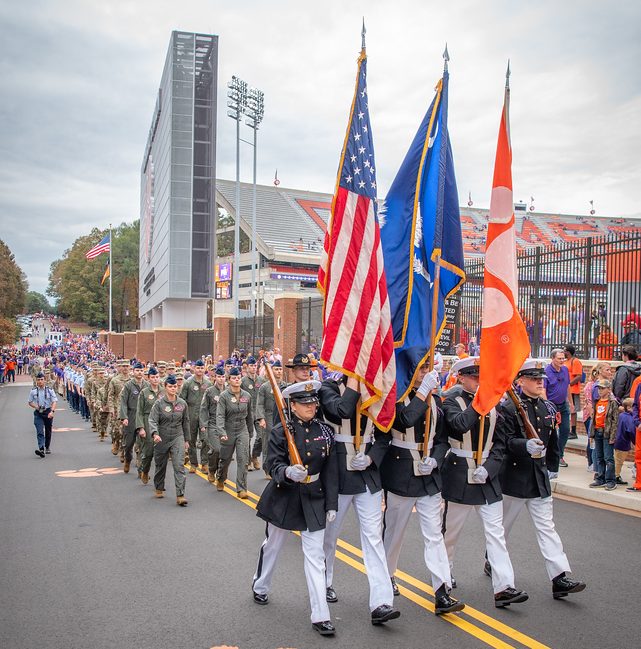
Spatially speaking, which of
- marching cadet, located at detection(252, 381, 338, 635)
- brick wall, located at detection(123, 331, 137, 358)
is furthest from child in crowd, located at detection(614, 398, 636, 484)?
brick wall, located at detection(123, 331, 137, 358)

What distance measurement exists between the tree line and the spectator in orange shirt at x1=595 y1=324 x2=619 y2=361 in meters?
89.1

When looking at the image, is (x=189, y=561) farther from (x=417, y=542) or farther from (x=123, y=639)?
(x=417, y=542)

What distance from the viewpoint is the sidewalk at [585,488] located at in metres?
9.35

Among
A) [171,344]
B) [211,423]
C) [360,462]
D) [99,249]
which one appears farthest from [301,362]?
[99,249]

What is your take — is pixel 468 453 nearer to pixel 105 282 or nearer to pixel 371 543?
pixel 371 543

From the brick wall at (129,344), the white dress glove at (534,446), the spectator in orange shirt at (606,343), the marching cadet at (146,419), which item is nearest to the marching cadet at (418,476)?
the white dress glove at (534,446)

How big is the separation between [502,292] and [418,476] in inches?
67.5

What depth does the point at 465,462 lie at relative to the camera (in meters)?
5.95

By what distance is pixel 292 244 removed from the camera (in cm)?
6406

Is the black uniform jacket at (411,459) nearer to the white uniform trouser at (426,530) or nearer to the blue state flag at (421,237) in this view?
the white uniform trouser at (426,530)

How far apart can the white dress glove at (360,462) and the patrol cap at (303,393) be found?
22.0 inches

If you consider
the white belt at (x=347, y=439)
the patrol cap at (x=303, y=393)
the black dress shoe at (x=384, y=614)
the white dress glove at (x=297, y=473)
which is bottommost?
the black dress shoe at (x=384, y=614)

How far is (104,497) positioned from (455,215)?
680 centimetres

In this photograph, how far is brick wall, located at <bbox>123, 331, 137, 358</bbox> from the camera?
197ft
